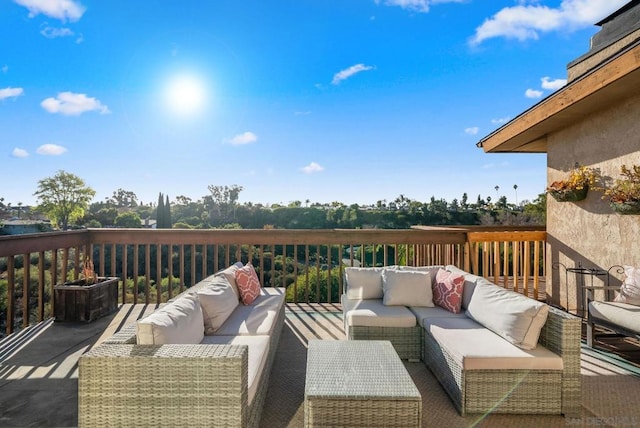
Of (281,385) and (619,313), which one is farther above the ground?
(619,313)

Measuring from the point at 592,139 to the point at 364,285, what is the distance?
3453 millimetres

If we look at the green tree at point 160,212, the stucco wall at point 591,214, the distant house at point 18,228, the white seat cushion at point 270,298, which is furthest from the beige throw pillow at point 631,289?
the green tree at point 160,212

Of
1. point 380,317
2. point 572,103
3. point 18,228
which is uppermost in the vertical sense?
point 572,103

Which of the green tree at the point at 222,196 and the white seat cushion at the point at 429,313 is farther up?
the green tree at the point at 222,196

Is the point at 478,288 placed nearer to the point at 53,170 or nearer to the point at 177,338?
the point at 177,338

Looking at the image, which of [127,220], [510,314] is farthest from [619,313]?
[127,220]

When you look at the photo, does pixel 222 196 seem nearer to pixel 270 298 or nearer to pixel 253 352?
pixel 270 298

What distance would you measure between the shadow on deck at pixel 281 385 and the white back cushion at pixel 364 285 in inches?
17.6

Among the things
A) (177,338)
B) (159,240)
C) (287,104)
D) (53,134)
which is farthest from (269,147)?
(177,338)

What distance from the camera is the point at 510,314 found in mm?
2348

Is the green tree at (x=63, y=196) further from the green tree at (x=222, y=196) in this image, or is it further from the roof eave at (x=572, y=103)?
the roof eave at (x=572, y=103)

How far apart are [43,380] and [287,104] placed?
8395 millimetres

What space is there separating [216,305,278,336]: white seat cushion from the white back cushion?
34.8 inches

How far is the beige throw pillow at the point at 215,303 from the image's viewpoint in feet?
8.34
